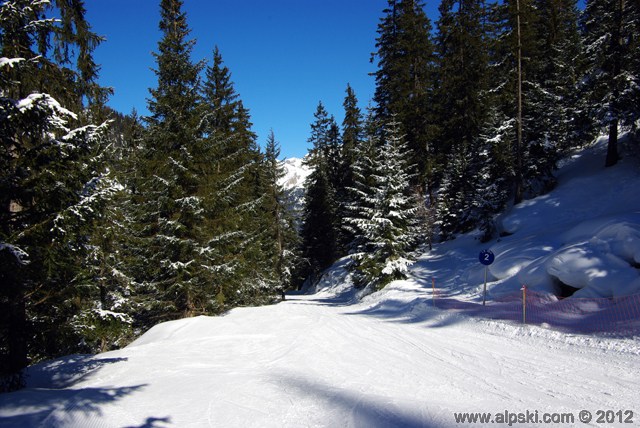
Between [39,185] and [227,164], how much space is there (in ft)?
41.6

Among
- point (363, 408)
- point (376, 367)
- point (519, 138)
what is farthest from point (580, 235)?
point (363, 408)

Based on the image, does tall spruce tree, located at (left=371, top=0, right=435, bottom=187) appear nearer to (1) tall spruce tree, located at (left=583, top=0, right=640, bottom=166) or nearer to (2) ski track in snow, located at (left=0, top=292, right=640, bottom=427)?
(1) tall spruce tree, located at (left=583, top=0, right=640, bottom=166)

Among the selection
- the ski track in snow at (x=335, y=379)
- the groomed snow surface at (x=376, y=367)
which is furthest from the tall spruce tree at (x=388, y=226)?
the ski track in snow at (x=335, y=379)

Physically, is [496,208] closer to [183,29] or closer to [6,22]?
[183,29]

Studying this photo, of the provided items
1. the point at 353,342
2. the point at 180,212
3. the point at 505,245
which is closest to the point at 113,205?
the point at 180,212

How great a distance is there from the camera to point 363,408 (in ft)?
17.1

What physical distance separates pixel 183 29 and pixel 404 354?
15484 millimetres

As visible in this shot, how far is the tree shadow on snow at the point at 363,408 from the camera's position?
15.6ft

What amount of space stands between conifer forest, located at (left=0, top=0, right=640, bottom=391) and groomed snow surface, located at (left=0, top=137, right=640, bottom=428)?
5.59 feet

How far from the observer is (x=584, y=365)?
701 centimetres

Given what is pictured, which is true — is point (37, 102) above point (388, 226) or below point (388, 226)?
above

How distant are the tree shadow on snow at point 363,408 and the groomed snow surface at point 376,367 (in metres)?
0.03

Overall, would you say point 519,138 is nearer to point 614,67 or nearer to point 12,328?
Answer: point 614,67

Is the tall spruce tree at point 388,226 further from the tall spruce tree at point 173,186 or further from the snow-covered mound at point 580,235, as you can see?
the tall spruce tree at point 173,186
